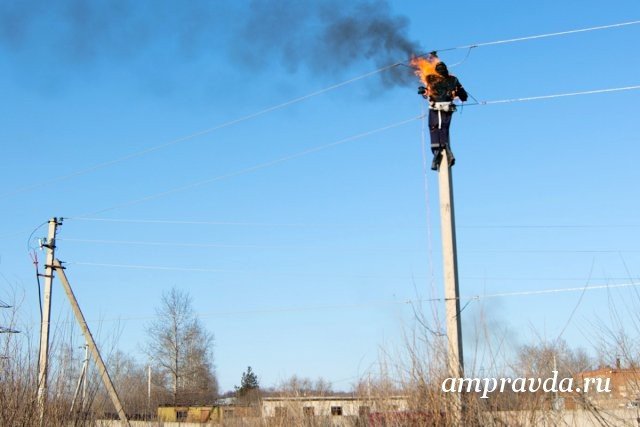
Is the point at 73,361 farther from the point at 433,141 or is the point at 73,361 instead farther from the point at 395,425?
the point at 433,141

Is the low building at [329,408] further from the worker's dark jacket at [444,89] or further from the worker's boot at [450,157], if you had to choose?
the worker's dark jacket at [444,89]

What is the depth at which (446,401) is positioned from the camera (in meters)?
10.2

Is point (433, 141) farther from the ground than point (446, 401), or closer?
farther from the ground

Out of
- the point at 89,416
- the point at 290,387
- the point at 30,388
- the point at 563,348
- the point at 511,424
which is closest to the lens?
the point at 511,424

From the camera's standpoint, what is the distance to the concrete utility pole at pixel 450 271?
1063 centimetres

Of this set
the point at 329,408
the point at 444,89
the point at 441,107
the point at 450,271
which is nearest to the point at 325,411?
the point at 329,408

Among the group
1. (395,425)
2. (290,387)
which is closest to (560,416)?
(395,425)

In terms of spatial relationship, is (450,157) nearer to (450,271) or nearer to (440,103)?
(440,103)

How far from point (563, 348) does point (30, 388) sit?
8.87m

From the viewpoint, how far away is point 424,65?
1403 cm

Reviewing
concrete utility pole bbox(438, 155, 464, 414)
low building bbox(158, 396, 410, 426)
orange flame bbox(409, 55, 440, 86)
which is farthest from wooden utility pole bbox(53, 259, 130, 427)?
concrete utility pole bbox(438, 155, 464, 414)

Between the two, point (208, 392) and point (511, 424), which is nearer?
point (511, 424)

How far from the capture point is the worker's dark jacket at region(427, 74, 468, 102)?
1298cm

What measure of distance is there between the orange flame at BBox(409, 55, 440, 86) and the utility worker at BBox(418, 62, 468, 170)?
0.64 ft
